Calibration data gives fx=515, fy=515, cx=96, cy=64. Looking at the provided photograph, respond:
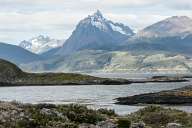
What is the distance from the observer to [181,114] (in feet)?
161

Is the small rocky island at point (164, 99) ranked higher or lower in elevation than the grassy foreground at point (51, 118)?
lower

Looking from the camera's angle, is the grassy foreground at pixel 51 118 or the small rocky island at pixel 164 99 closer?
the grassy foreground at pixel 51 118

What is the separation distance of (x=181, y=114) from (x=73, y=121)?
53.5 feet

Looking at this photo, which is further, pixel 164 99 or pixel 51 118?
pixel 164 99

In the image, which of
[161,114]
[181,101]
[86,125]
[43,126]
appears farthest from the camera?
[181,101]

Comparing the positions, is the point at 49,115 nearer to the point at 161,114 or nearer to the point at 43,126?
the point at 43,126

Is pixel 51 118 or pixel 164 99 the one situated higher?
pixel 51 118

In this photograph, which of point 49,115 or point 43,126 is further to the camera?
point 49,115

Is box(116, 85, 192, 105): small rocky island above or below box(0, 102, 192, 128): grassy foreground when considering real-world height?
below

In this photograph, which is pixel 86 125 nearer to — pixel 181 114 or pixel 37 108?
pixel 37 108

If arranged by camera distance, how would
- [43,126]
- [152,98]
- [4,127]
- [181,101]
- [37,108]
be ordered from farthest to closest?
[152,98]
[181,101]
[37,108]
[43,126]
[4,127]

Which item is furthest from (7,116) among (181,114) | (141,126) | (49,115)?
(181,114)

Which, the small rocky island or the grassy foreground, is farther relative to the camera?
the small rocky island

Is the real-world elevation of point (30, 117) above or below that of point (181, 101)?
above
